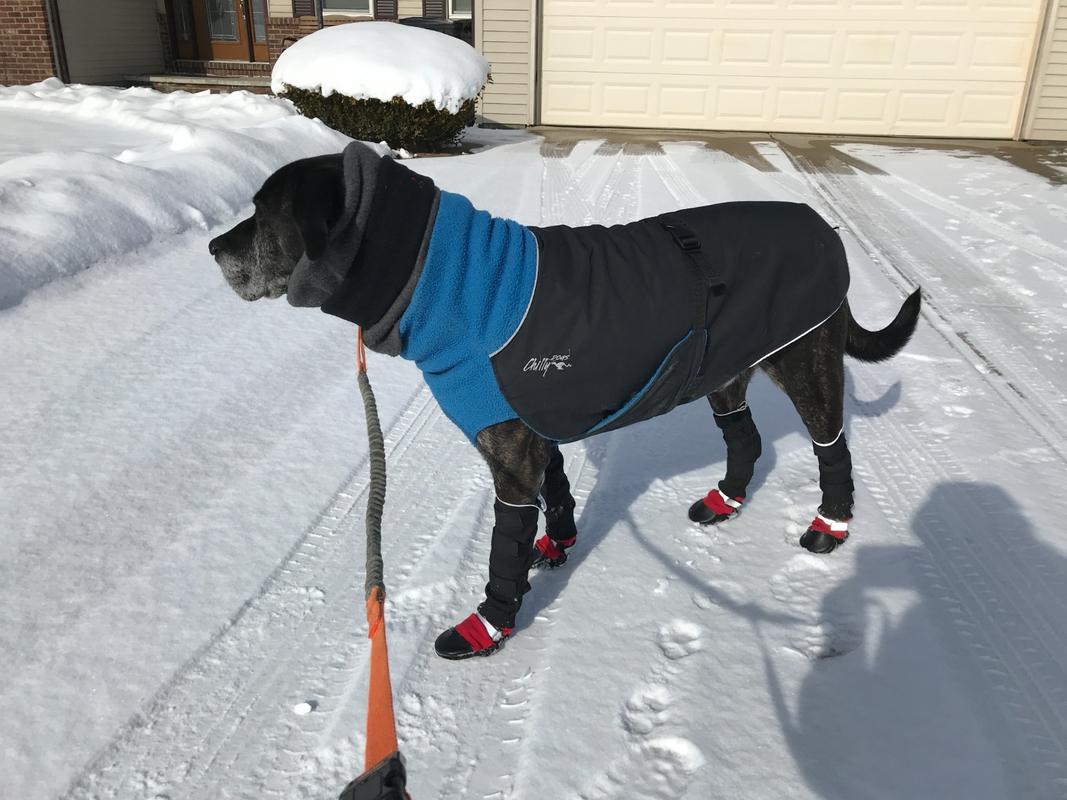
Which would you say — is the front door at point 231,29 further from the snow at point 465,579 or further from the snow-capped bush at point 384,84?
the snow at point 465,579

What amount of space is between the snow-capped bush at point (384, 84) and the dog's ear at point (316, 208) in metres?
8.69

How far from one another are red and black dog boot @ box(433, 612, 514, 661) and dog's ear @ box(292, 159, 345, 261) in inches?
47.4

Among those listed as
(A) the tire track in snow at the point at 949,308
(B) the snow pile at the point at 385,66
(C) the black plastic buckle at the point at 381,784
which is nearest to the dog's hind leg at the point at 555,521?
(C) the black plastic buckle at the point at 381,784

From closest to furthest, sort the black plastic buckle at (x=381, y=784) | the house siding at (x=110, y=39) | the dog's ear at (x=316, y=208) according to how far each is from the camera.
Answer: the black plastic buckle at (x=381, y=784), the dog's ear at (x=316, y=208), the house siding at (x=110, y=39)

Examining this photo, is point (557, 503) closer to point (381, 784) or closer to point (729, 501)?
point (729, 501)

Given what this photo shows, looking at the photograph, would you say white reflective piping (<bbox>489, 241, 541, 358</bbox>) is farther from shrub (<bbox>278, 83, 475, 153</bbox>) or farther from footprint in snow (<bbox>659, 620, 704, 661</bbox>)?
shrub (<bbox>278, 83, 475, 153</bbox>)

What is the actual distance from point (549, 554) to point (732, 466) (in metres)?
0.84

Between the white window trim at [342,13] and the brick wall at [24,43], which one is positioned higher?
the white window trim at [342,13]

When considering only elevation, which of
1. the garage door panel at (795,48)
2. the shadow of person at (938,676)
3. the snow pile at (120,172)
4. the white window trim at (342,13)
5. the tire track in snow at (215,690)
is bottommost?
the tire track in snow at (215,690)

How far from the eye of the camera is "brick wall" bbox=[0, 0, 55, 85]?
1366cm

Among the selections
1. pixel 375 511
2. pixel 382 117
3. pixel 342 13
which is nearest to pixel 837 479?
pixel 375 511

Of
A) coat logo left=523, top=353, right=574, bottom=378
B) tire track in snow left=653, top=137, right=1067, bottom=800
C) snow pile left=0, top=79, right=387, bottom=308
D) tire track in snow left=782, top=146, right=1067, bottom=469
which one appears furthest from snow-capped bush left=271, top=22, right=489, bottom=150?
coat logo left=523, top=353, right=574, bottom=378

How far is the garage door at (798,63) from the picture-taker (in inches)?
461

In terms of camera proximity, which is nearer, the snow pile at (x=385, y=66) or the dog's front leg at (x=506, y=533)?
the dog's front leg at (x=506, y=533)
